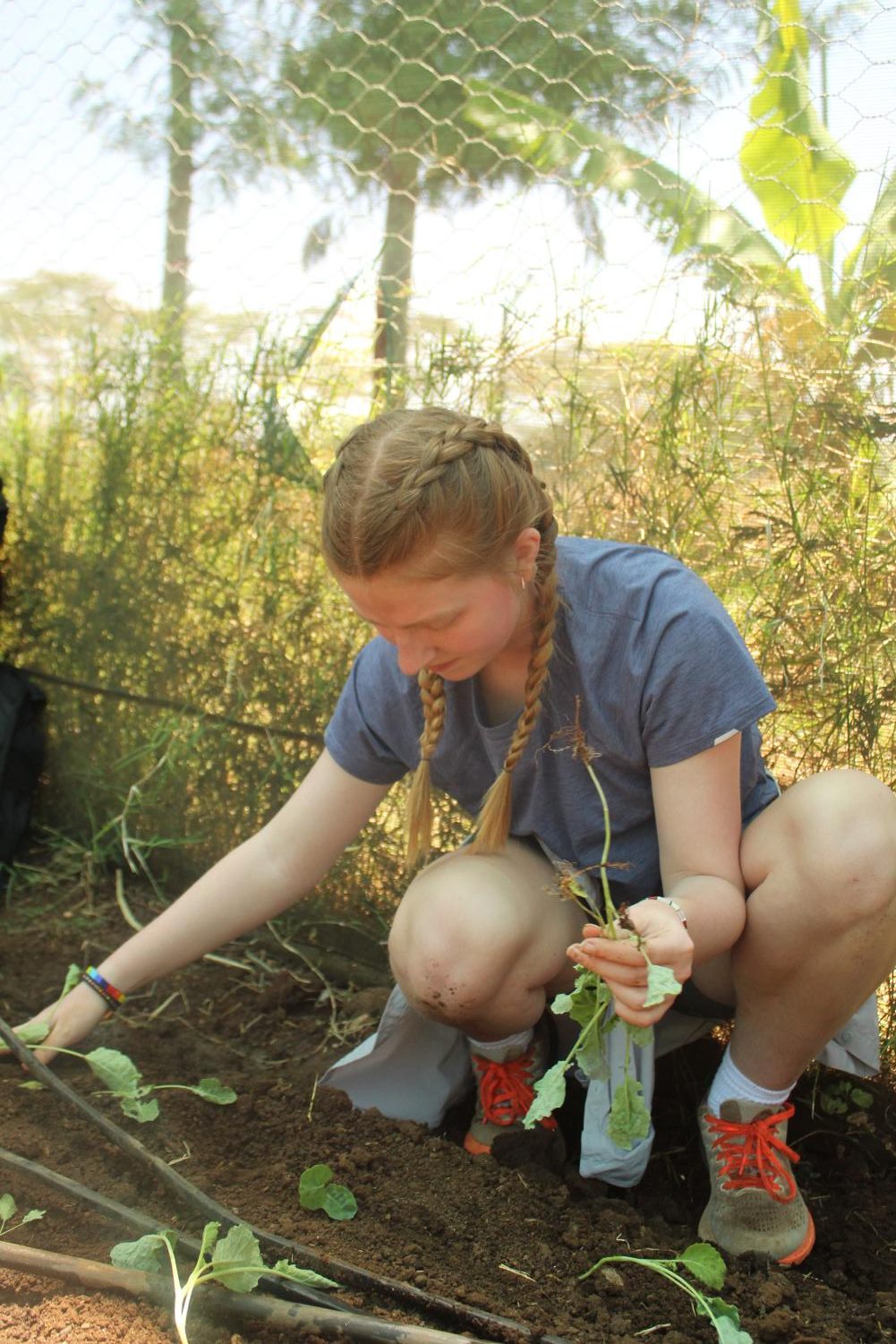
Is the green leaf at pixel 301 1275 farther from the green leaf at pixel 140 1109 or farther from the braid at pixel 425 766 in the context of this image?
the braid at pixel 425 766

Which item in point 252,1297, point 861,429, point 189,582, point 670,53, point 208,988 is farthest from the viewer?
point 189,582

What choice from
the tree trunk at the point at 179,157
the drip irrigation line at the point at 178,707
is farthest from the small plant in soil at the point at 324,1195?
the tree trunk at the point at 179,157

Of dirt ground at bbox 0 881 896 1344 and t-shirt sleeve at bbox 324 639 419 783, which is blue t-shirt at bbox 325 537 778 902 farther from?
dirt ground at bbox 0 881 896 1344

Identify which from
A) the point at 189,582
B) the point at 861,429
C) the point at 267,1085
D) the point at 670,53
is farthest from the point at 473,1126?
the point at 670,53

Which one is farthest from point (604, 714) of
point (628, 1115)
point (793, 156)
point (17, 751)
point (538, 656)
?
point (17, 751)

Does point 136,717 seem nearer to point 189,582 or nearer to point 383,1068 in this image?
point 189,582

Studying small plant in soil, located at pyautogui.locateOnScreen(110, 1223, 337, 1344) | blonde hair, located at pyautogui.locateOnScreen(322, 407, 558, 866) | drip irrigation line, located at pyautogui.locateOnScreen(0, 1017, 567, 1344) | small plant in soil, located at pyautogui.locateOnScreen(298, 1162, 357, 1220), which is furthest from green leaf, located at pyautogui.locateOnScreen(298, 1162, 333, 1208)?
blonde hair, located at pyautogui.locateOnScreen(322, 407, 558, 866)

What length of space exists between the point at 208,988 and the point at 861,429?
1.66 meters

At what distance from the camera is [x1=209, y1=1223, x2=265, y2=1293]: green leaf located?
131cm

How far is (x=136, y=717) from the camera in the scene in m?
2.97

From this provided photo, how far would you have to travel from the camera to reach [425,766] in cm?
180

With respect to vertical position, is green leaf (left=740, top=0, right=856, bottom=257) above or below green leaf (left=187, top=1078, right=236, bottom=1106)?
above

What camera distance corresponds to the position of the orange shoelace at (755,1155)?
1671 mm

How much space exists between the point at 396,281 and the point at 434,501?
1.13 metres
